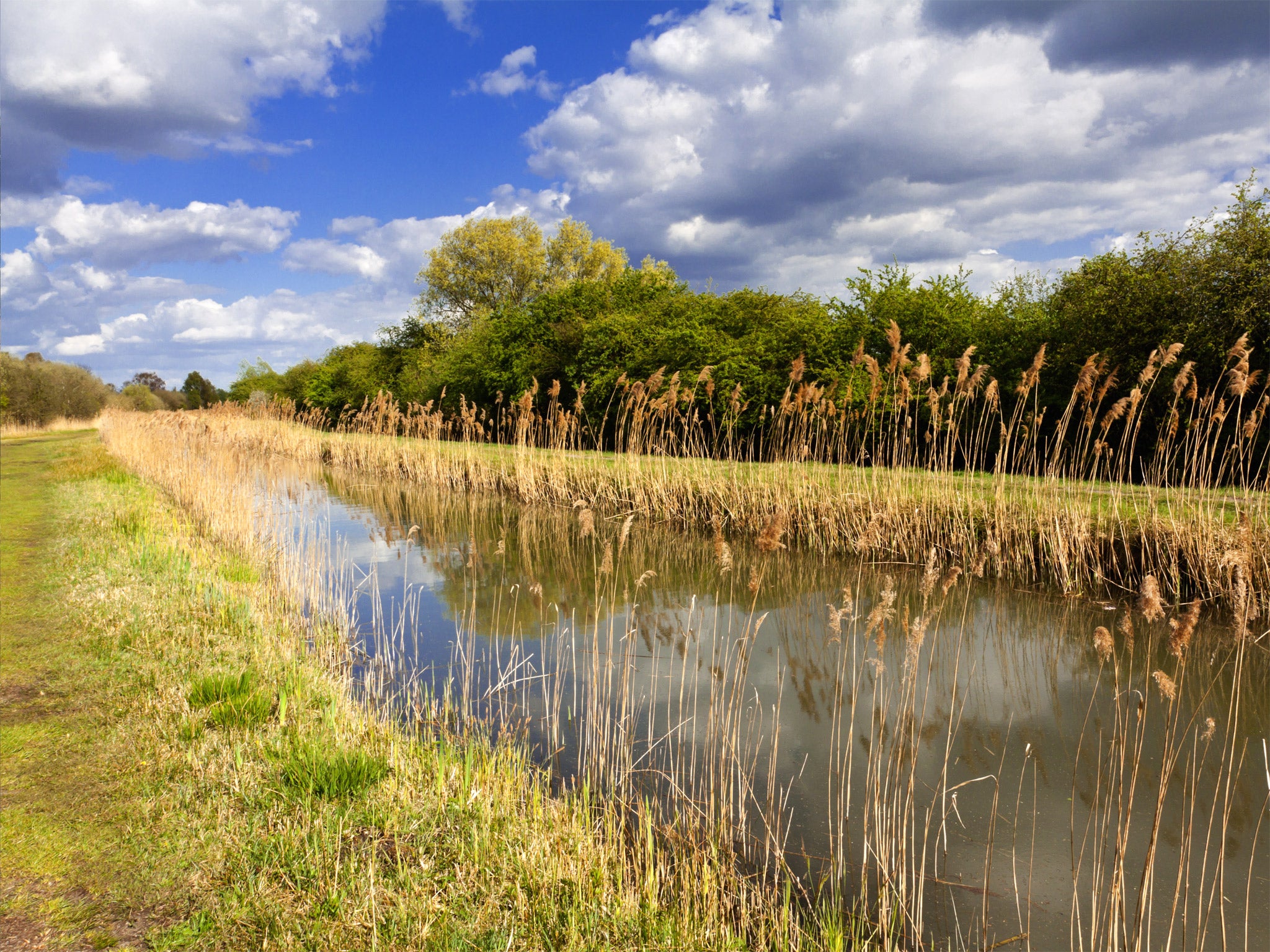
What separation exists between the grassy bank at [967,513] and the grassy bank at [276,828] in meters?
1.62

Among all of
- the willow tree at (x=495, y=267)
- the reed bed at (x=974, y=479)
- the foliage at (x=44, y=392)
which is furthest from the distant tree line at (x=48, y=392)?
the reed bed at (x=974, y=479)

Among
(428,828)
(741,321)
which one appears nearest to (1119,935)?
(428,828)

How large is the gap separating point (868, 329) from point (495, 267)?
27.5 meters

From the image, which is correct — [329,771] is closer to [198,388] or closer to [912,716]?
[912,716]

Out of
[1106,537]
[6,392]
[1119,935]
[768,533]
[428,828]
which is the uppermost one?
[6,392]

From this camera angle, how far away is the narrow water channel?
2.82 m

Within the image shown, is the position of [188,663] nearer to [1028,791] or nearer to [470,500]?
[1028,791]

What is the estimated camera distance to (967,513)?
25.5 feet

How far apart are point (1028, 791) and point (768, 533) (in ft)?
6.38

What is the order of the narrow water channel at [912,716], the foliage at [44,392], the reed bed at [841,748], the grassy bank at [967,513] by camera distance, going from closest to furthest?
1. the reed bed at [841,748]
2. the narrow water channel at [912,716]
3. the grassy bank at [967,513]
4. the foliage at [44,392]

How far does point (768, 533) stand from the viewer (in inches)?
129

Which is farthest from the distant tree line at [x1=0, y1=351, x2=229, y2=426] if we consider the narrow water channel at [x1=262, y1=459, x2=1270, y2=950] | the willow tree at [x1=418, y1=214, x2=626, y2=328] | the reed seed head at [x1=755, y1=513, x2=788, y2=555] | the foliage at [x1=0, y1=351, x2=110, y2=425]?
the reed seed head at [x1=755, y1=513, x2=788, y2=555]

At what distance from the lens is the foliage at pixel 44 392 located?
34.2 metres

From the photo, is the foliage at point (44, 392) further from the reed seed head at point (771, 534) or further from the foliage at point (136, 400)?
the reed seed head at point (771, 534)
